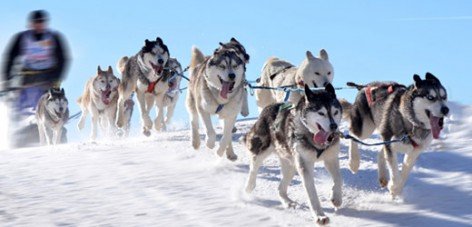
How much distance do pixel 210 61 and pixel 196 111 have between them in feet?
2.30

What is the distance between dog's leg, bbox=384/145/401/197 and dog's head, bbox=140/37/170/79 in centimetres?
465

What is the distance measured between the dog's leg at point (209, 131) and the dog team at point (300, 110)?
0.03ft

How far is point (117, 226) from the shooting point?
5867 mm

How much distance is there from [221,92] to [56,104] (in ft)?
22.0

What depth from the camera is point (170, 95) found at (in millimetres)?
12656

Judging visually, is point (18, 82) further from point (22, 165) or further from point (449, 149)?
point (449, 149)

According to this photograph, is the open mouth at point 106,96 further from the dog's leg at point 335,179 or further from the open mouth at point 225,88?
the dog's leg at point 335,179

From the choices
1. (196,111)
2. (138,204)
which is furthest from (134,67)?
(138,204)

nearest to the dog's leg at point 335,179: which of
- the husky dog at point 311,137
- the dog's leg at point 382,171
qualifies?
the husky dog at point 311,137

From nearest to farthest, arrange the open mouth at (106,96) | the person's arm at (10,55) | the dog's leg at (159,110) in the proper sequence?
the person's arm at (10,55), the dog's leg at (159,110), the open mouth at (106,96)

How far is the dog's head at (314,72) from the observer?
8477 millimetres

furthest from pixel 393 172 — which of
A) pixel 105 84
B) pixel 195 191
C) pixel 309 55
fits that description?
pixel 105 84

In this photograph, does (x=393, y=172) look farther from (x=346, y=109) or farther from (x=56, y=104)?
(x=56, y=104)

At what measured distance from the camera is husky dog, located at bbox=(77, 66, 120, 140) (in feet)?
43.7
